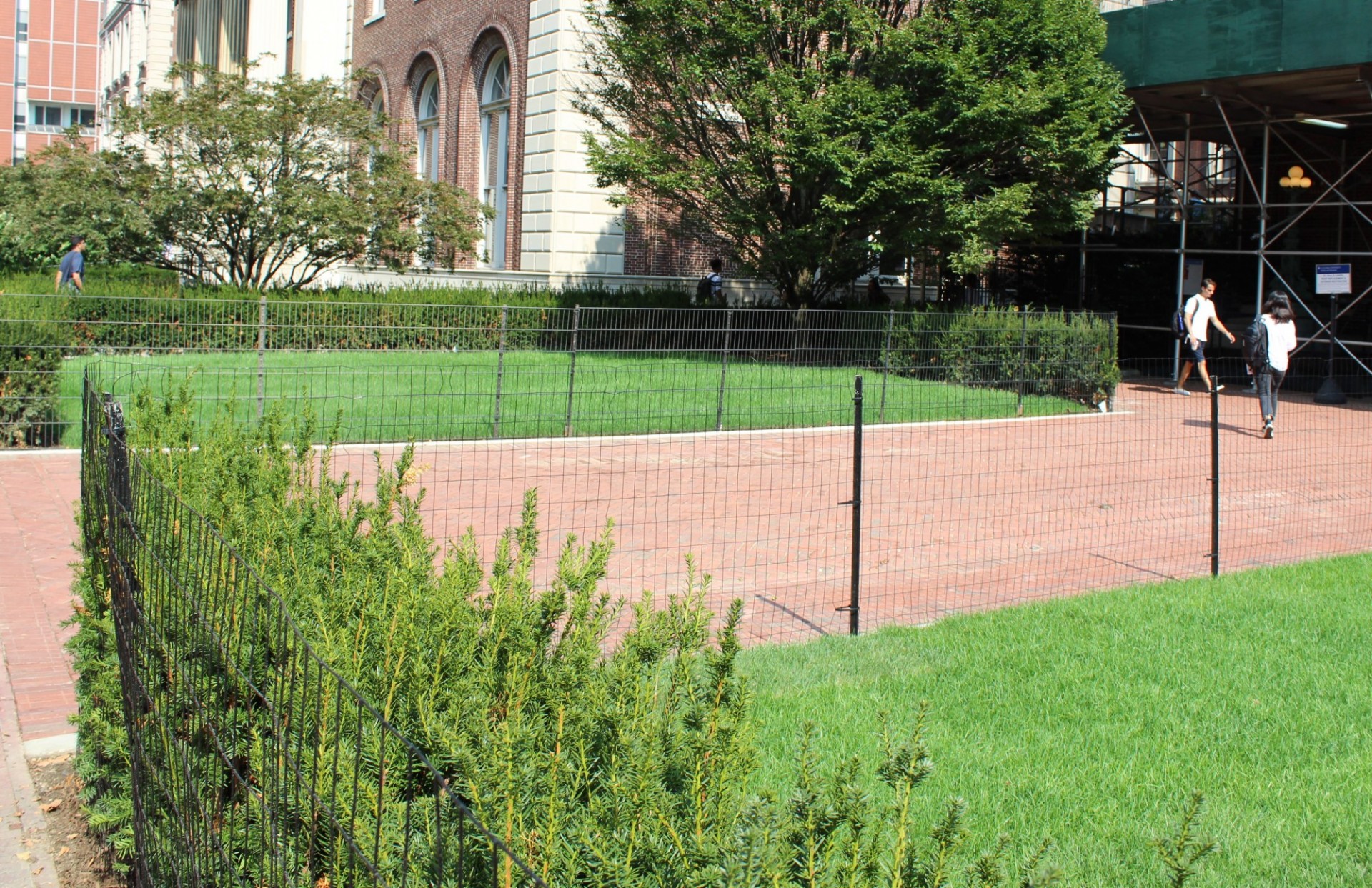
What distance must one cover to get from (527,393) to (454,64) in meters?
19.1

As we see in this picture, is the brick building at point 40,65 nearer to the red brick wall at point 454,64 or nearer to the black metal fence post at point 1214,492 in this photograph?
the red brick wall at point 454,64

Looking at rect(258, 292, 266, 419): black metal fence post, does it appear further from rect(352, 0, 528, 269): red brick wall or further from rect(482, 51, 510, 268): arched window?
rect(482, 51, 510, 268): arched window

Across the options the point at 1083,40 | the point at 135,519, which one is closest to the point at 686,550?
the point at 135,519

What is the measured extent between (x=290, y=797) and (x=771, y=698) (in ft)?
10.1

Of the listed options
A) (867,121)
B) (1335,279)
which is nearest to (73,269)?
(867,121)

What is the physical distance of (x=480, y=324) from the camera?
18641 millimetres

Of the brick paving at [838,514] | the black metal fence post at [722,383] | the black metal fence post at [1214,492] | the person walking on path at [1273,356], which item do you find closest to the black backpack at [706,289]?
the black metal fence post at [722,383]

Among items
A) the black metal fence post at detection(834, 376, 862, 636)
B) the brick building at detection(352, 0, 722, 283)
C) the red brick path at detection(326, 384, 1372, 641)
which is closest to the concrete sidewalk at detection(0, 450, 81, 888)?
the red brick path at detection(326, 384, 1372, 641)

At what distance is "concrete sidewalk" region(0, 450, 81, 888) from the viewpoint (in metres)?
4.45

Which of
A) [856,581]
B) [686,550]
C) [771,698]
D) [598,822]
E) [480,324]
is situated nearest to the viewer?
[598,822]

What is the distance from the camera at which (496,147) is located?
29.8 metres

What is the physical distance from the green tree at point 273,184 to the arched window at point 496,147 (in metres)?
5.06

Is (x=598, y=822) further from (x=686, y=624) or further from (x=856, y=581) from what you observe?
(x=856, y=581)

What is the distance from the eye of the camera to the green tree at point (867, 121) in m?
20.2
